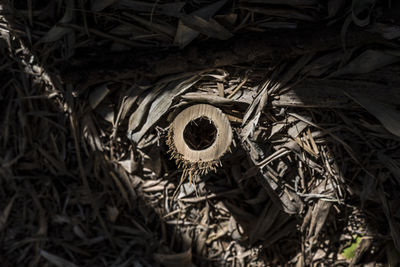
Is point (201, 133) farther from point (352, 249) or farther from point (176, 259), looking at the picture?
point (352, 249)

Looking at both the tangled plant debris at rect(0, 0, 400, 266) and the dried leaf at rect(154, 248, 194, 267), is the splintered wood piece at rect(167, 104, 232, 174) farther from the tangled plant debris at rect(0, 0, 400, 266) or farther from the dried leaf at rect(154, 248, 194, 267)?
the dried leaf at rect(154, 248, 194, 267)

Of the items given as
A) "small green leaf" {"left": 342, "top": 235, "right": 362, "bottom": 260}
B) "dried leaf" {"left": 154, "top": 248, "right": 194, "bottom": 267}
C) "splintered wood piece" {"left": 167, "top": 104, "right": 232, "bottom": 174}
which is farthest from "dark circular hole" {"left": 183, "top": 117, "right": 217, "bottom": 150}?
"small green leaf" {"left": 342, "top": 235, "right": 362, "bottom": 260}

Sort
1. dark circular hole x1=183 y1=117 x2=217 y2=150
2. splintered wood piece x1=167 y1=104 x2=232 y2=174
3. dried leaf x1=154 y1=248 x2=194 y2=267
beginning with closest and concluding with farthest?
splintered wood piece x1=167 y1=104 x2=232 y2=174, dark circular hole x1=183 y1=117 x2=217 y2=150, dried leaf x1=154 y1=248 x2=194 y2=267

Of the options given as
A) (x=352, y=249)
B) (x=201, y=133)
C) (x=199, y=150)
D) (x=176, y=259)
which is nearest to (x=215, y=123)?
(x=199, y=150)

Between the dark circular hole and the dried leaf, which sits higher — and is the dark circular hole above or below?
above

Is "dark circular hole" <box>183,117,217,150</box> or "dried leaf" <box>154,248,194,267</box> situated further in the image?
"dried leaf" <box>154,248,194,267</box>

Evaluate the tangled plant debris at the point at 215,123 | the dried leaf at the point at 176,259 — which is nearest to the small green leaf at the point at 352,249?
the tangled plant debris at the point at 215,123

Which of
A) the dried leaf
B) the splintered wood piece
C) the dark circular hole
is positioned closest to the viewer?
the splintered wood piece

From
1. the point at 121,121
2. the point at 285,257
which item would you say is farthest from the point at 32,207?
the point at 285,257
